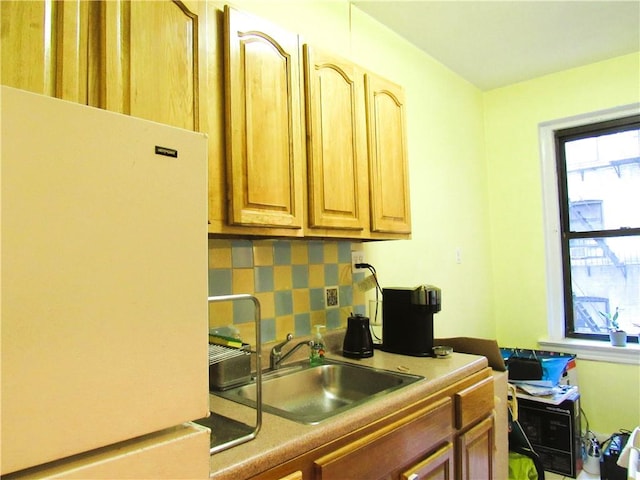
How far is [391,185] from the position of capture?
1881 millimetres

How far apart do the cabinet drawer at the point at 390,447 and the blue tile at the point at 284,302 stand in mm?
679

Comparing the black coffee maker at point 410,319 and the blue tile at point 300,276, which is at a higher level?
the blue tile at point 300,276

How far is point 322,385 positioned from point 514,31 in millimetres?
2257

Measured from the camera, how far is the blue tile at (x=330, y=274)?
1963mm

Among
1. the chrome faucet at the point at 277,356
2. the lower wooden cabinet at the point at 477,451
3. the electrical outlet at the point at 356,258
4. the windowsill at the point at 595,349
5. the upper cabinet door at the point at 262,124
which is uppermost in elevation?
the upper cabinet door at the point at 262,124

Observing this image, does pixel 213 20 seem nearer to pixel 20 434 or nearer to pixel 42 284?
pixel 42 284

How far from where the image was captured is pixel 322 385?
1.67 metres

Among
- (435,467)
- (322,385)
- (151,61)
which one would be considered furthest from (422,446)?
(151,61)

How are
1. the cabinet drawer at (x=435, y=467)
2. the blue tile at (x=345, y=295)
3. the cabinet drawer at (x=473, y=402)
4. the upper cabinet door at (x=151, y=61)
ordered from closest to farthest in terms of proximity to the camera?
the upper cabinet door at (x=151, y=61)
the cabinet drawer at (x=435, y=467)
the cabinet drawer at (x=473, y=402)
the blue tile at (x=345, y=295)

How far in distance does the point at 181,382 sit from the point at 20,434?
0.68 ft

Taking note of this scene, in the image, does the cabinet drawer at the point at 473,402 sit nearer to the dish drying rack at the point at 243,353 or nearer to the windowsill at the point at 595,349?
the dish drying rack at the point at 243,353

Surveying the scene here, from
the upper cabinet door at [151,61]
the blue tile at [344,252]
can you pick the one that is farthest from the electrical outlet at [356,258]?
the upper cabinet door at [151,61]

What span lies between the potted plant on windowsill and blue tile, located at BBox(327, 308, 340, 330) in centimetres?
200

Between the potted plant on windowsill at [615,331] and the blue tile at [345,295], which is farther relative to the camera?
the potted plant on windowsill at [615,331]
